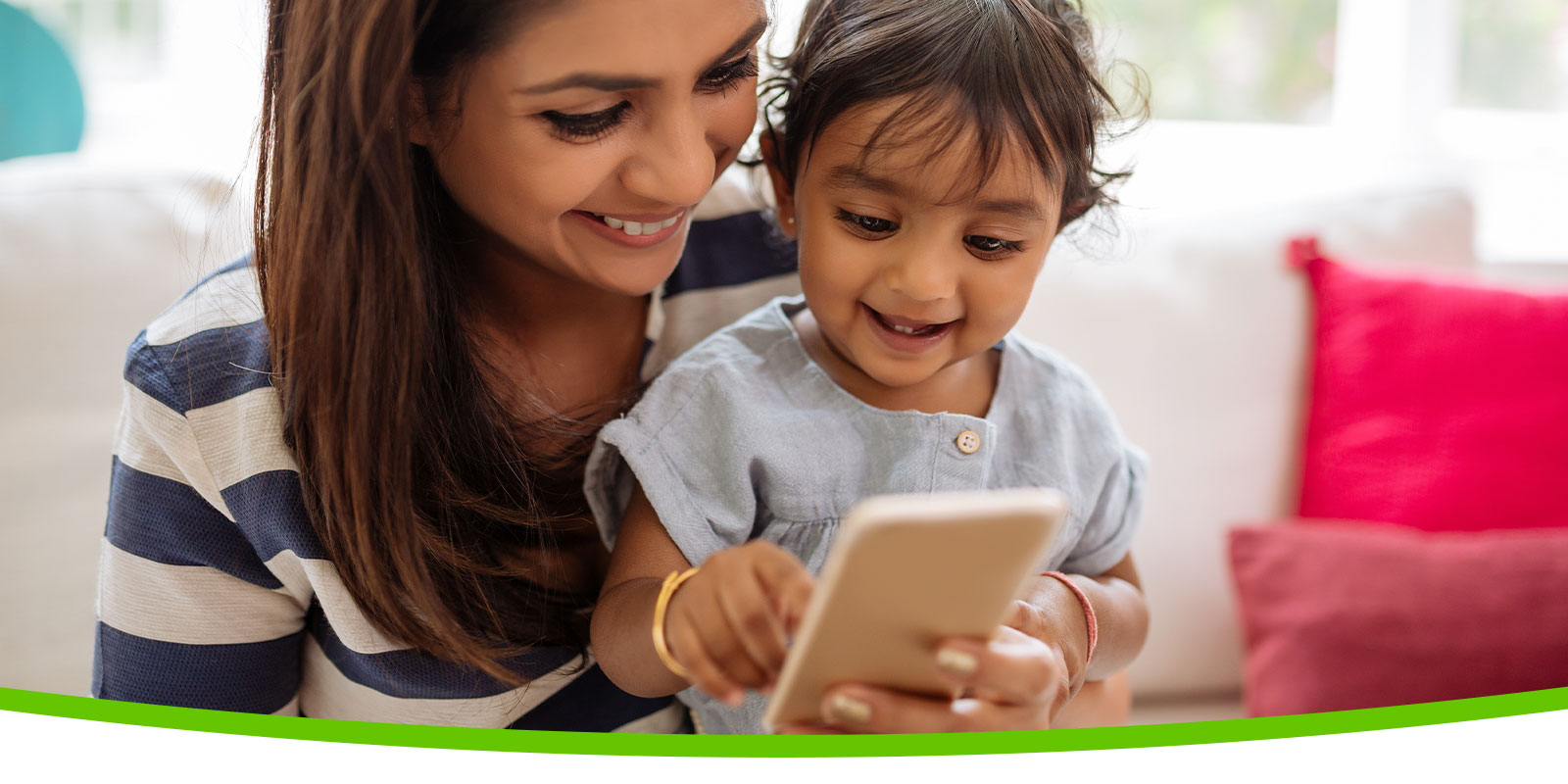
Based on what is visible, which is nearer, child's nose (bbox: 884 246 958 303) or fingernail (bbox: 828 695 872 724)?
fingernail (bbox: 828 695 872 724)

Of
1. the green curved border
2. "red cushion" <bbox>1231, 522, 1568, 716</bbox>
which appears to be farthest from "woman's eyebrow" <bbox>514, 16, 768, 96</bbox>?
"red cushion" <bbox>1231, 522, 1568, 716</bbox>

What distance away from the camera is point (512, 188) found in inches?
25.7

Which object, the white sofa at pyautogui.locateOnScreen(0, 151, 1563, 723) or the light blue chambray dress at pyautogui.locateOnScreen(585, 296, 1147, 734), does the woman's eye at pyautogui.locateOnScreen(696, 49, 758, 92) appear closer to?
the light blue chambray dress at pyautogui.locateOnScreen(585, 296, 1147, 734)

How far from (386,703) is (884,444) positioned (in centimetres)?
36

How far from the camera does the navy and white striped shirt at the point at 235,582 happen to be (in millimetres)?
689

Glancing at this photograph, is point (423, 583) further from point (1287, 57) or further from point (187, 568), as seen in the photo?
point (1287, 57)

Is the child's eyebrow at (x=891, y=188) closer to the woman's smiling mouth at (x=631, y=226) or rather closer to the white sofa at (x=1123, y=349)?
the woman's smiling mouth at (x=631, y=226)

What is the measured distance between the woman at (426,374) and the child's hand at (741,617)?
0.25ft

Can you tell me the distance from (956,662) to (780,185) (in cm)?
38

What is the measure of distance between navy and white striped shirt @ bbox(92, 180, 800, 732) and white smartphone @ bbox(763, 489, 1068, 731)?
1.09ft

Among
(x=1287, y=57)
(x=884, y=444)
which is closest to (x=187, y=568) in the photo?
(x=884, y=444)

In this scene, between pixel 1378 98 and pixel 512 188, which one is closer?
pixel 512 188

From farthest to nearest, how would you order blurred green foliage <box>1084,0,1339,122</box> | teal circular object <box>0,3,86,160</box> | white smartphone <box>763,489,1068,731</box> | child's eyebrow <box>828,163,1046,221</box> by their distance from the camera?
blurred green foliage <box>1084,0,1339,122</box> → teal circular object <box>0,3,86,160</box> → child's eyebrow <box>828,163,1046,221</box> → white smartphone <box>763,489,1068,731</box>

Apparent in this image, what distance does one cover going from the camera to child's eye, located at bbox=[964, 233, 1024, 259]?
660 mm
